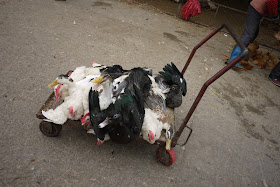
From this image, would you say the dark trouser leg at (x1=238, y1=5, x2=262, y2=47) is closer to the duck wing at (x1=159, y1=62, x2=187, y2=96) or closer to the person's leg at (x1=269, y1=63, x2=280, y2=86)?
the person's leg at (x1=269, y1=63, x2=280, y2=86)

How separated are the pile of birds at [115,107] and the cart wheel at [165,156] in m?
0.18

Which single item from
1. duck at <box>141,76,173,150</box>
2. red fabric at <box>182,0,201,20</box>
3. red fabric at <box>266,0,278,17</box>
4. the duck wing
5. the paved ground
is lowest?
the paved ground

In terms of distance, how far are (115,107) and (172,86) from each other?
3.18ft

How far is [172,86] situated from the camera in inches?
99.5

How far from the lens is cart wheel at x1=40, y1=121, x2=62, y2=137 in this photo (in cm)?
213

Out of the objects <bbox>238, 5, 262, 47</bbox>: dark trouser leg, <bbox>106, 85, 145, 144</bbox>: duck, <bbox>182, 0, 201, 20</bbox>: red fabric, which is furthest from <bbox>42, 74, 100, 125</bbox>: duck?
<bbox>182, 0, 201, 20</bbox>: red fabric

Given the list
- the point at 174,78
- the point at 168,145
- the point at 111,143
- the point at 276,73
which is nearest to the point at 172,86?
the point at 174,78

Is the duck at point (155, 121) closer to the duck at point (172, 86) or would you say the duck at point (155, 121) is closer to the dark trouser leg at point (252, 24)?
the duck at point (172, 86)

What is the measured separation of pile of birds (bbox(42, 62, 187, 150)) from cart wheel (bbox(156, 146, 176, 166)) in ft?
0.58

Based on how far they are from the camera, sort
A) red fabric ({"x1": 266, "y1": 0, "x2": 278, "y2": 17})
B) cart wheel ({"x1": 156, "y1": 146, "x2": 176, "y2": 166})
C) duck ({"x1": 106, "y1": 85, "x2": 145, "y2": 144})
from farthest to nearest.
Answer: red fabric ({"x1": 266, "y1": 0, "x2": 278, "y2": 17}) < cart wheel ({"x1": 156, "y1": 146, "x2": 176, "y2": 166}) < duck ({"x1": 106, "y1": 85, "x2": 145, "y2": 144})

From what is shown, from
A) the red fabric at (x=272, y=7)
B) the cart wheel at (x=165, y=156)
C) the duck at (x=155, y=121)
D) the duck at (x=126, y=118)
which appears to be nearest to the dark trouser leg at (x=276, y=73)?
the red fabric at (x=272, y=7)

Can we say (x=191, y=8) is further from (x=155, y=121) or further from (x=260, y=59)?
(x=155, y=121)

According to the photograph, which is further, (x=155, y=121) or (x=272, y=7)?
(x=272, y=7)

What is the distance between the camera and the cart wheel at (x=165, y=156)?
2.18m
